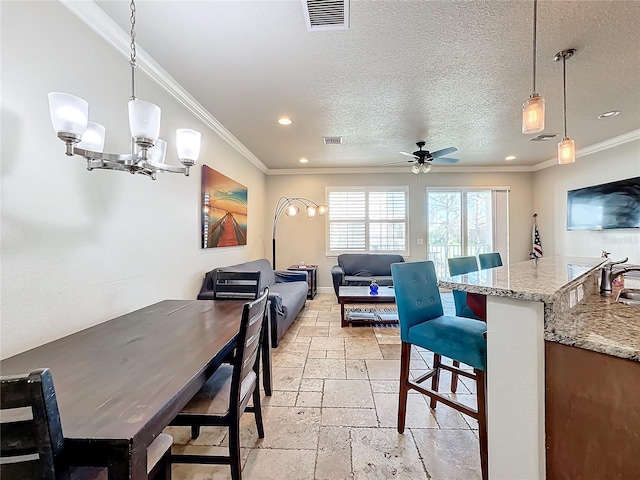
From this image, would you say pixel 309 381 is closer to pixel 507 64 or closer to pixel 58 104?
pixel 58 104

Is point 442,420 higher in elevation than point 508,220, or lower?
lower

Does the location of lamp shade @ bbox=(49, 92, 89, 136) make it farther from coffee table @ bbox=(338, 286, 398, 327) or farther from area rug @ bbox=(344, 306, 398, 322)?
area rug @ bbox=(344, 306, 398, 322)

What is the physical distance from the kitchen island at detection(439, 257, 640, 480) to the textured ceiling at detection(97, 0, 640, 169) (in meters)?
1.86

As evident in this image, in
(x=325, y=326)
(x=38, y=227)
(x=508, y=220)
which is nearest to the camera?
(x=38, y=227)

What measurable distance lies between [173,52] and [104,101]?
70 cm

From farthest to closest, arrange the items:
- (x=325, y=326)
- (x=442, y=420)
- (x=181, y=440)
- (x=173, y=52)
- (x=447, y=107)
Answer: (x=325, y=326), (x=447, y=107), (x=173, y=52), (x=442, y=420), (x=181, y=440)

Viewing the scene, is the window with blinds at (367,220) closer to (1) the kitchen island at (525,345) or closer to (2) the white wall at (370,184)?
(2) the white wall at (370,184)

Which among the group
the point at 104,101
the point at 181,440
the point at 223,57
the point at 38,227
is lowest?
the point at 181,440

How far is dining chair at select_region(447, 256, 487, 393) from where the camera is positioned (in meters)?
1.37

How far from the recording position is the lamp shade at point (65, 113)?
45.4 inches

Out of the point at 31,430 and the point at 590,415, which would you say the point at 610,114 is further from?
the point at 31,430

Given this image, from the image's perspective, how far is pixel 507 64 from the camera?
240 centimetres

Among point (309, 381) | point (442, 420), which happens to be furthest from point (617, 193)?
point (309, 381)

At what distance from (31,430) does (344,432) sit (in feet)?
5.32
